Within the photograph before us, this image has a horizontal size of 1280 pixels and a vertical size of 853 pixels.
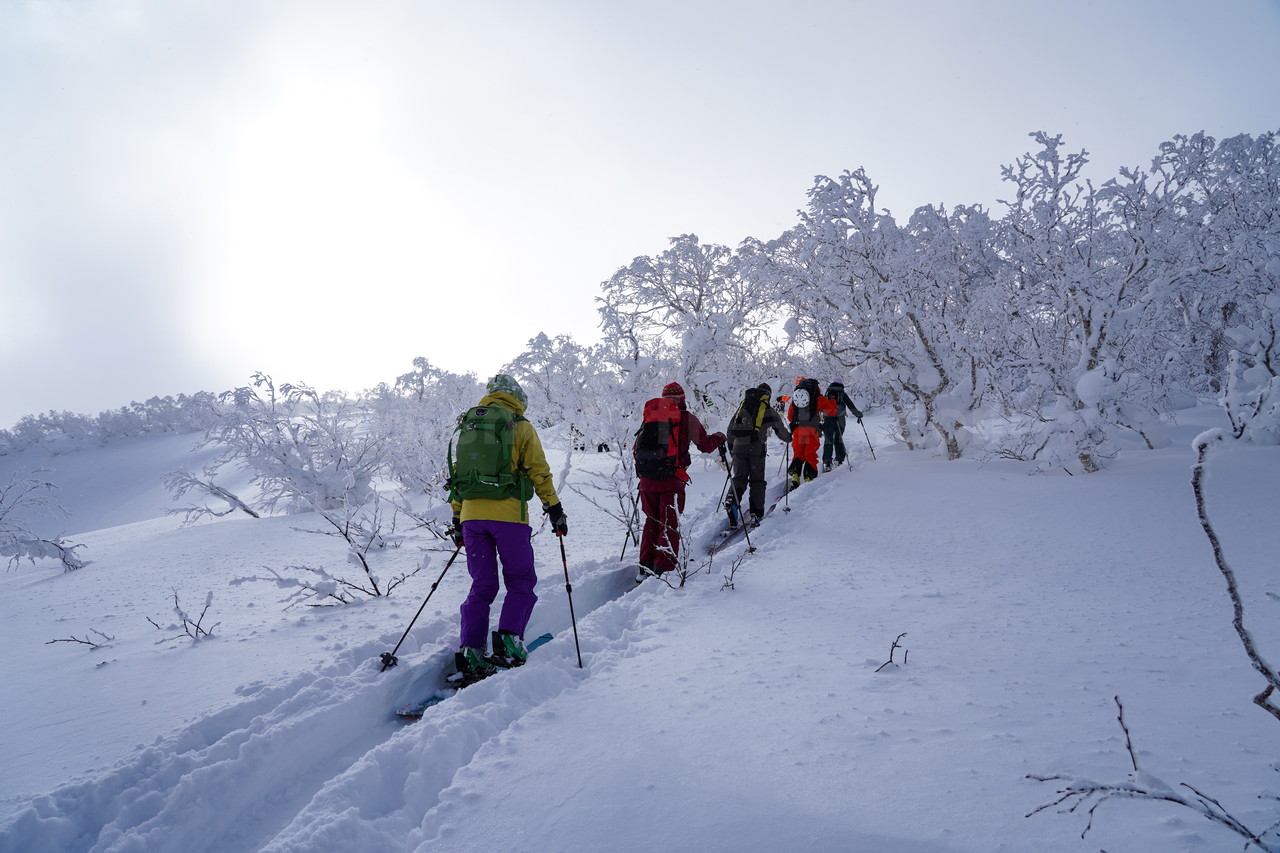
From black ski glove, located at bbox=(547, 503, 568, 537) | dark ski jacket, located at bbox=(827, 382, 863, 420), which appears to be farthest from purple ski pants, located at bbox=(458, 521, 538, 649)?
dark ski jacket, located at bbox=(827, 382, 863, 420)

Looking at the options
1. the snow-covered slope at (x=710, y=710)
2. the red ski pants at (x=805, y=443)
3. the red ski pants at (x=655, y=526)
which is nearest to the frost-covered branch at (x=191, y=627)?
the snow-covered slope at (x=710, y=710)

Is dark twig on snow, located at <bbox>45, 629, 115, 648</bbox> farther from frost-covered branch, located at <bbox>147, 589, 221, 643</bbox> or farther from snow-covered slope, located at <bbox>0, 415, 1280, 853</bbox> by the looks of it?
frost-covered branch, located at <bbox>147, 589, 221, 643</bbox>

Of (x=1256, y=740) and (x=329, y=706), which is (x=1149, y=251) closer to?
(x=1256, y=740)

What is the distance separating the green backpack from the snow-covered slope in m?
1.14

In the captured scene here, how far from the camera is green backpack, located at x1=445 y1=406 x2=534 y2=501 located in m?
3.88

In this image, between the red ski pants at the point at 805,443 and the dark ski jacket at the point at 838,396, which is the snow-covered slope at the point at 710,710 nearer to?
the red ski pants at the point at 805,443

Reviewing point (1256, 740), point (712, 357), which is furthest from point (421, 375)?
point (1256, 740)

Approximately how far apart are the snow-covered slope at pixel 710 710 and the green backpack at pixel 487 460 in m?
1.14

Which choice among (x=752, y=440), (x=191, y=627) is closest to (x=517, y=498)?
(x=191, y=627)

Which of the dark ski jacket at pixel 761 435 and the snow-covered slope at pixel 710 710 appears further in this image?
the dark ski jacket at pixel 761 435

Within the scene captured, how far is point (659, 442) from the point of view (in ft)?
18.7

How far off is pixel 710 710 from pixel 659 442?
3.33 meters

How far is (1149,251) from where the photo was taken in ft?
22.4

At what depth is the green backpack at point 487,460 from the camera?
3879mm
